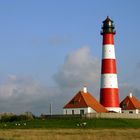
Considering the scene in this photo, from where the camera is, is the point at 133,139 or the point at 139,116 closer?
the point at 133,139

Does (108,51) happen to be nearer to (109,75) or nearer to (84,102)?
(109,75)

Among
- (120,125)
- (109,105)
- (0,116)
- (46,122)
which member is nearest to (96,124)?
(120,125)

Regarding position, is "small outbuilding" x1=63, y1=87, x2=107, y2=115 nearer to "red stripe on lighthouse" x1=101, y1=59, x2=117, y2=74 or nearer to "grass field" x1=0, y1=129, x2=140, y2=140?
"red stripe on lighthouse" x1=101, y1=59, x2=117, y2=74

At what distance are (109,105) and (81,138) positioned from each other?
3345 cm

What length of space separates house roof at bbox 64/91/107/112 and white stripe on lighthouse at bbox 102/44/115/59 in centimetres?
648

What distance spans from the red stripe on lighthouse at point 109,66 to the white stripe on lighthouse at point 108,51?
0.51 m

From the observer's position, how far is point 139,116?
67.9m

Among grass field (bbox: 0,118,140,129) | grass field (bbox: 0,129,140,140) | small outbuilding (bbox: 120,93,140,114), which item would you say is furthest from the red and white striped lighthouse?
grass field (bbox: 0,129,140,140)

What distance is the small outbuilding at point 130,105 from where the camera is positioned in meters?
77.3

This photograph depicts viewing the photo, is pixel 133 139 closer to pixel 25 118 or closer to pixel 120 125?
pixel 120 125

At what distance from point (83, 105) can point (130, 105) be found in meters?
10.9

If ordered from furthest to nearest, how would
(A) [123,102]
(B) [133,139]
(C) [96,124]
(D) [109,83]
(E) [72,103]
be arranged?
1. (A) [123,102]
2. (E) [72,103]
3. (D) [109,83]
4. (C) [96,124]
5. (B) [133,139]

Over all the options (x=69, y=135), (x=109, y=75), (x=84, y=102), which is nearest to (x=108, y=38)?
(x=109, y=75)

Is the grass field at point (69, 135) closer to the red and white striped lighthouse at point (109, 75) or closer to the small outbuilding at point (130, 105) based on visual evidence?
the red and white striped lighthouse at point (109, 75)
